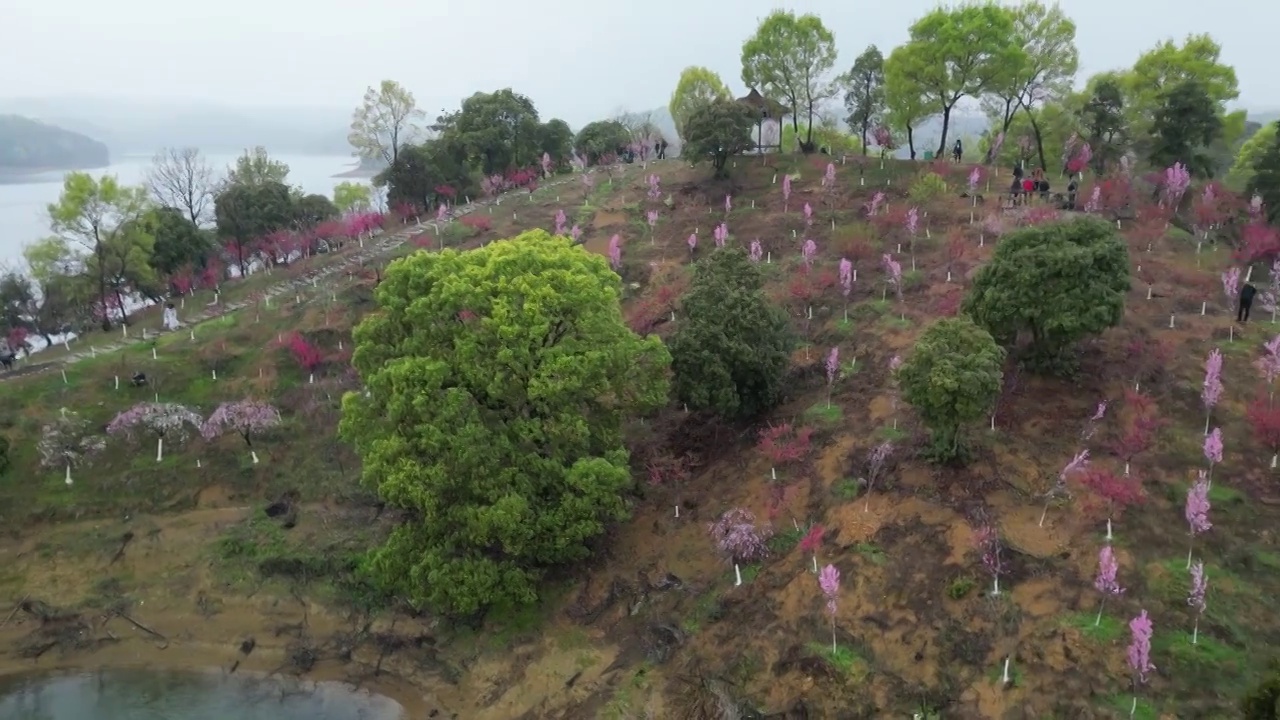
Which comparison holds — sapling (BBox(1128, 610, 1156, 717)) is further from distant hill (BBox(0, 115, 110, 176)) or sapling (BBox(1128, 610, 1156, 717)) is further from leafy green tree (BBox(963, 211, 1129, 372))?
distant hill (BBox(0, 115, 110, 176))

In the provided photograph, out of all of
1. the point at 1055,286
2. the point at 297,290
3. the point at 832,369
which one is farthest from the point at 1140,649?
the point at 297,290

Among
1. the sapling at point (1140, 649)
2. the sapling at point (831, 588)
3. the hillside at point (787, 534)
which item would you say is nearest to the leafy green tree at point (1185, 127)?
the hillside at point (787, 534)

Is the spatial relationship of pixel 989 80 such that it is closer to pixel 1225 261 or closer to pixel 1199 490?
pixel 1225 261

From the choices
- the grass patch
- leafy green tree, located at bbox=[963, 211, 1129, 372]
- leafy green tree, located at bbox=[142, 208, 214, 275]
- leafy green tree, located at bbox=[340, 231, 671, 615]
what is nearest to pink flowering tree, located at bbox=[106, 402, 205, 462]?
leafy green tree, located at bbox=[340, 231, 671, 615]

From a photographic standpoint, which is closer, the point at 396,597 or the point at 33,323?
the point at 396,597

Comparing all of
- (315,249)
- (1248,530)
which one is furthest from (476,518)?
(315,249)

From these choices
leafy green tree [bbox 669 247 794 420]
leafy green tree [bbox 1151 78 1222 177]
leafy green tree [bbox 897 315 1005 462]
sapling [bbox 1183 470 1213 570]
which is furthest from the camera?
leafy green tree [bbox 1151 78 1222 177]
